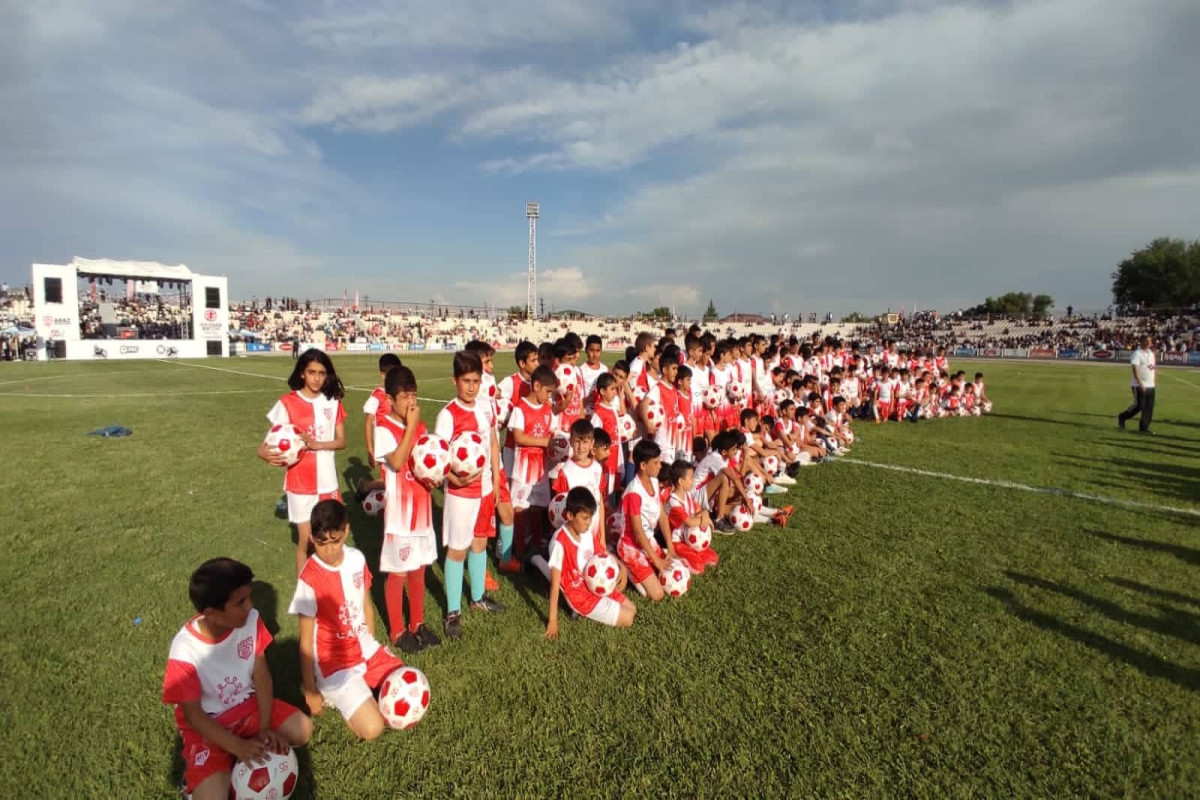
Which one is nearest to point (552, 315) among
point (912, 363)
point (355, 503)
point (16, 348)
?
point (16, 348)

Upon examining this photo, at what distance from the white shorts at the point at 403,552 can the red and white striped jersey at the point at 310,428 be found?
3.84 ft

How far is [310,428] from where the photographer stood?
4.74 metres

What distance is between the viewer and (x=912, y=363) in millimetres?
16859

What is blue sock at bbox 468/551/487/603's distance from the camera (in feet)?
15.0

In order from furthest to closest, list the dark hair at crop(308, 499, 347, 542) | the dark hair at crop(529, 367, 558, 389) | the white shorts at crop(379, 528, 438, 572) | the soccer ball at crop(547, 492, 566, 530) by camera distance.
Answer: the dark hair at crop(529, 367, 558, 389)
the soccer ball at crop(547, 492, 566, 530)
the white shorts at crop(379, 528, 438, 572)
the dark hair at crop(308, 499, 347, 542)

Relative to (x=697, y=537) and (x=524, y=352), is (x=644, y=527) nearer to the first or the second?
(x=697, y=537)

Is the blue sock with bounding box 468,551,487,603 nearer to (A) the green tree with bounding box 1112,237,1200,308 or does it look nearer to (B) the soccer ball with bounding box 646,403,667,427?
(B) the soccer ball with bounding box 646,403,667,427

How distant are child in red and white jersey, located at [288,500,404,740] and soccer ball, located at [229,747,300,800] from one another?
1.49ft

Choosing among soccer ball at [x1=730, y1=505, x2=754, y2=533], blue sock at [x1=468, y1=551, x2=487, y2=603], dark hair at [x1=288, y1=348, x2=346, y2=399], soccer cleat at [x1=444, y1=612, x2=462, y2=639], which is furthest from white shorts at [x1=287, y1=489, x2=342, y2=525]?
soccer ball at [x1=730, y1=505, x2=754, y2=533]

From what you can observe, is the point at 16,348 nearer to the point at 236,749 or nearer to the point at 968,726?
the point at 236,749

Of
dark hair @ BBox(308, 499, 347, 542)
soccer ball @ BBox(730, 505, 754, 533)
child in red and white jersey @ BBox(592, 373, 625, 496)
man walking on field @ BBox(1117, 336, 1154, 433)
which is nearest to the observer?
dark hair @ BBox(308, 499, 347, 542)

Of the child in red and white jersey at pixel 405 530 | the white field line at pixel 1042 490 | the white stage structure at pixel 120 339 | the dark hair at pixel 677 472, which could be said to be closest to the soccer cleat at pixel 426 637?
the child in red and white jersey at pixel 405 530

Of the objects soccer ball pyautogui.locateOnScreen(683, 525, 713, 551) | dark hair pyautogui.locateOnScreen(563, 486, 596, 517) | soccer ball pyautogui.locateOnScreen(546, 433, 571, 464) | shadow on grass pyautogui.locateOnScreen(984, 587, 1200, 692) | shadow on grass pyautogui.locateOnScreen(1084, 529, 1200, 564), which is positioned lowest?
shadow on grass pyautogui.locateOnScreen(984, 587, 1200, 692)

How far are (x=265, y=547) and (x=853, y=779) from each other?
5.61 metres
